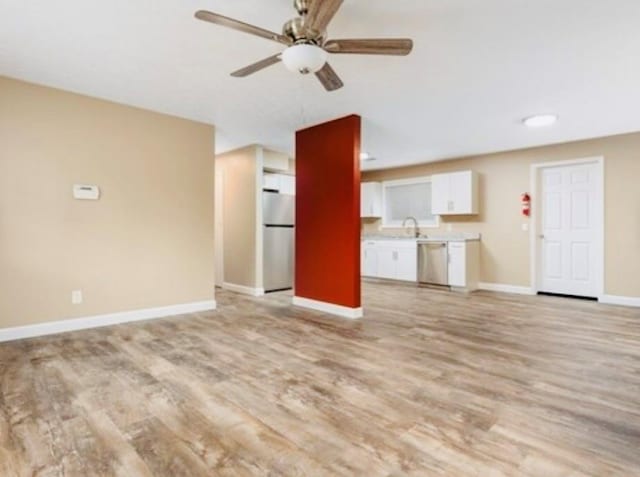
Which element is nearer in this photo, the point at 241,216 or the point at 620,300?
the point at 620,300

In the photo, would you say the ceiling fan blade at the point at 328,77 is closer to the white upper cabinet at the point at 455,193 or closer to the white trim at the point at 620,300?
the white upper cabinet at the point at 455,193

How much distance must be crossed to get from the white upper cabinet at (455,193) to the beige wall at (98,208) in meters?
4.08

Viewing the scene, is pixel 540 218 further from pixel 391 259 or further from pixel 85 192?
pixel 85 192

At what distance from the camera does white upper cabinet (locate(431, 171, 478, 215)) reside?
6.31m

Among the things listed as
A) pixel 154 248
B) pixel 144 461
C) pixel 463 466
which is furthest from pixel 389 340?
pixel 154 248

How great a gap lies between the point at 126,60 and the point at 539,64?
3.40m

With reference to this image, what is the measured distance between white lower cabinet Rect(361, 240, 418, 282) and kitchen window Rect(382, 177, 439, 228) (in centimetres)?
78

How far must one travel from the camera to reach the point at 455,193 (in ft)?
21.2

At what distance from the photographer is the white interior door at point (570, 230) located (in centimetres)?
532

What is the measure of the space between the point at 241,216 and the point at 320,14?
445cm

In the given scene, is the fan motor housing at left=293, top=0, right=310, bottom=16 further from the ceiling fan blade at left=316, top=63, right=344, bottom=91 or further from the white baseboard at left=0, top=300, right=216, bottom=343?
the white baseboard at left=0, top=300, right=216, bottom=343

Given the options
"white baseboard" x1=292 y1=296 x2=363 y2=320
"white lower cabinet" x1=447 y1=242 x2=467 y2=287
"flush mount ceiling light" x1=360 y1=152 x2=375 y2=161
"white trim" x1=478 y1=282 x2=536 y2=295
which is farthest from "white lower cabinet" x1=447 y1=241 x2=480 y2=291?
"white baseboard" x1=292 y1=296 x2=363 y2=320

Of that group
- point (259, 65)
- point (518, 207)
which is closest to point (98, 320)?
point (259, 65)

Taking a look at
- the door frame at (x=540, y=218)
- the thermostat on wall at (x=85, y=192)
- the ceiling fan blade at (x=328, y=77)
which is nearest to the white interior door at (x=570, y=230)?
the door frame at (x=540, y=218)
